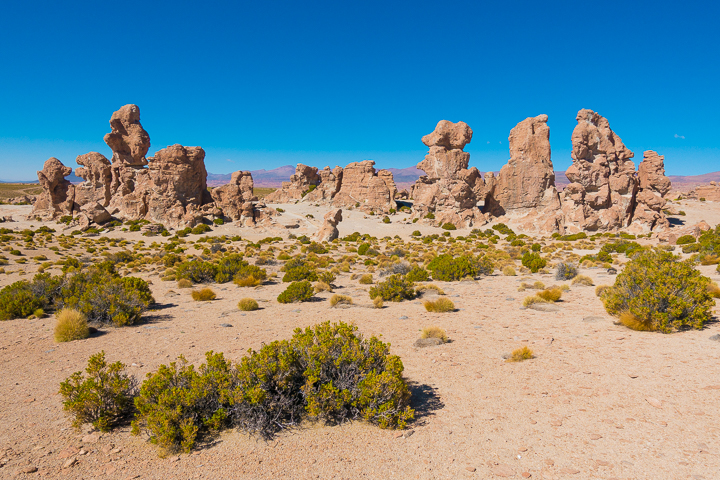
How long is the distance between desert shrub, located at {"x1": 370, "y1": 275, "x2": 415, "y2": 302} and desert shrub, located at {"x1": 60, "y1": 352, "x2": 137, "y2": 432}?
7928mm

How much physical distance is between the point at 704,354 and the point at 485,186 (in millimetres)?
34412

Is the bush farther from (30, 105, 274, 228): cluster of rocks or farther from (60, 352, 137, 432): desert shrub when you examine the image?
(30, 105, 274, 228): cluster of rocks

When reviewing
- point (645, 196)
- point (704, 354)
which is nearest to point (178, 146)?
point (704, 354)

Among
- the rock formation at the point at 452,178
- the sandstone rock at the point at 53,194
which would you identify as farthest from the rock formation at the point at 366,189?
the sandstone rock at the point at 53,194

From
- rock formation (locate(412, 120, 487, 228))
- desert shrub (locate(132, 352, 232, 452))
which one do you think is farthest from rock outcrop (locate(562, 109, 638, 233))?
desert shrub (locate(132, 352, 232, 452))

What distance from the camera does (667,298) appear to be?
24.2 feet

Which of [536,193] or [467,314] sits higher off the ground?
[536,193]

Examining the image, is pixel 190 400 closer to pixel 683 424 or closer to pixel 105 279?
pixel 683 424

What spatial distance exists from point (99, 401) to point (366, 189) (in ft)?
144

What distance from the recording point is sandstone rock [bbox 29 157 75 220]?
3862cm

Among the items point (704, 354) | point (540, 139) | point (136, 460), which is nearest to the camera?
point (136, 460)

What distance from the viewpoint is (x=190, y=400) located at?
4.11 m

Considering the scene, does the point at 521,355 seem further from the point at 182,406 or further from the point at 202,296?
the point at 202,296

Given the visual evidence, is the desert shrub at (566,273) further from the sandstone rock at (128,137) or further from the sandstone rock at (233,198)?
→ the sandstone rock at (128,137)
